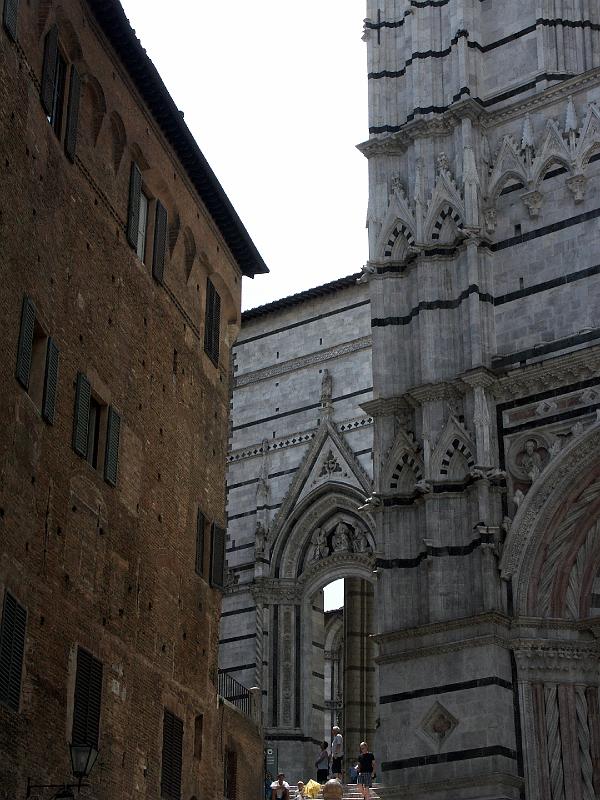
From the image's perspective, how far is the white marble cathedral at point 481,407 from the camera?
906 inches

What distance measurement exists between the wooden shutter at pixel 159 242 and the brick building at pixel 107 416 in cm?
3

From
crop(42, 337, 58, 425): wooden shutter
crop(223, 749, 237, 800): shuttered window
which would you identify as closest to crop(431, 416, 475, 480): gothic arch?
crop(223, 749, 237, 800): shuttered window

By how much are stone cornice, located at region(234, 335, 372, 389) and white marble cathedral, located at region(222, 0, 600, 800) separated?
149 inches

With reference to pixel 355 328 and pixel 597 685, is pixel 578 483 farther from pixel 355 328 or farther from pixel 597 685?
pixel 355 328

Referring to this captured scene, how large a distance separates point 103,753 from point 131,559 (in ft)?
8.71

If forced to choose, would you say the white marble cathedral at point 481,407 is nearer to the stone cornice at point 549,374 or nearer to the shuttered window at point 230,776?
the stone cornice at point 549,374

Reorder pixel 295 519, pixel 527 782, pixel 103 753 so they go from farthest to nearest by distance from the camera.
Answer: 1. pixel 295 519
2. pixel 527 782
3. pixel 103 753

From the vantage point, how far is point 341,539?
33438mm

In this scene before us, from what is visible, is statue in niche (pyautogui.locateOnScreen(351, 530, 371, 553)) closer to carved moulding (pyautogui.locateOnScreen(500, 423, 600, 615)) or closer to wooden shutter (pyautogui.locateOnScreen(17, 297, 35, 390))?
carved moulding (pyautogui.locateOnScreen(500, 423, 600, 615))

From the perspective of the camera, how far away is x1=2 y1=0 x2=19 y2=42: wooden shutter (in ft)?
53.9

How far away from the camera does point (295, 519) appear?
3409 centimetres

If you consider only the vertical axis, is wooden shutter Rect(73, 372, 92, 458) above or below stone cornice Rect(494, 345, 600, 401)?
below

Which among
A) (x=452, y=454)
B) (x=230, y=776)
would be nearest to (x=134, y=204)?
(x=452, y=454)

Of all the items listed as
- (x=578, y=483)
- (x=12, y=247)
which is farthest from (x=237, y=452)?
(x=12, y=247)
